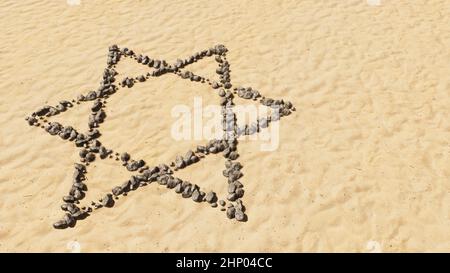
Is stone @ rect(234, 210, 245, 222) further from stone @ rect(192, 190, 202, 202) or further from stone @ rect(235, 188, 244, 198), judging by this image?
stone @ rect(192, 190, 202, 202)

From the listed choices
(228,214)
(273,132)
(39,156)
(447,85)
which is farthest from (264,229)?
(447,85)

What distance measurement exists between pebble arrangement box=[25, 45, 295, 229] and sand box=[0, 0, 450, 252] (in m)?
0.19

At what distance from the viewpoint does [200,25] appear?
13875 millimetres

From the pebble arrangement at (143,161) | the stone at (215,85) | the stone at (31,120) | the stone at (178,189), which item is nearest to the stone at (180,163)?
the pebble arrangement at (143,161)

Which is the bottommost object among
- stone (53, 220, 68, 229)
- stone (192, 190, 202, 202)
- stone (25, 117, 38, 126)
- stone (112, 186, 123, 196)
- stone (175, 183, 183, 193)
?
stone (53, 220, 68, 229)

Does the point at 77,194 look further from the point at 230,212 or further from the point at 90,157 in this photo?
the point at 230,212

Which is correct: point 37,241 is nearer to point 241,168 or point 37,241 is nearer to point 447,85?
point 241,168

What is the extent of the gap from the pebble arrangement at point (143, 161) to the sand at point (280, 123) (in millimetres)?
194

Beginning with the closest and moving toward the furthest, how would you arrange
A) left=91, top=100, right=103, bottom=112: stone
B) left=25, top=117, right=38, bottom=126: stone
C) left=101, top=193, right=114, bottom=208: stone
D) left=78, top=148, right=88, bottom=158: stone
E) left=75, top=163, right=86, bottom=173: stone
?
1. left=101, top=193, right=114, bottom=208: stone
2. left=75, top=163, right=86, bottom=173: stone
3. left=78, top=148, right=88, bottom=158: stone
4. left=25, top=117, right=38, bottom=126: stone
5. left=91, top=100, right=103, bottom=112: stone

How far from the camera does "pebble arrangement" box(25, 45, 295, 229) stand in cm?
813

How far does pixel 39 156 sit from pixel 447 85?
10.5m

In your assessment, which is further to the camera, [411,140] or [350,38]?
[350,38]

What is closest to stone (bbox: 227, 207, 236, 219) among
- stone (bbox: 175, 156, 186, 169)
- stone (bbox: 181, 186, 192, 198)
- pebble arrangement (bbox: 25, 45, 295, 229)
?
pebble arrangement (bbox: 25, 45, 295, 229)

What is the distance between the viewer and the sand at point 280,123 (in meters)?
7.73
